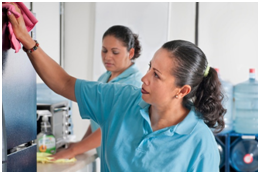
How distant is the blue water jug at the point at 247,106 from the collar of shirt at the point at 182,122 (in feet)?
7.54

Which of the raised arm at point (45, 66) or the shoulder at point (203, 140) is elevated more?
the raised arm at point (45, 66)

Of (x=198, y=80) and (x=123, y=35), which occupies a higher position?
(x=123, y=35)

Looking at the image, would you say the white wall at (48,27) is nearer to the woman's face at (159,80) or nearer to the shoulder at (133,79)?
the shoulder at (133,79)

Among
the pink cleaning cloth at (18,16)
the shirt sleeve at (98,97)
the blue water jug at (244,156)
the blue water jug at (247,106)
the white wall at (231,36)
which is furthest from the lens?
the white wall at (231,36)

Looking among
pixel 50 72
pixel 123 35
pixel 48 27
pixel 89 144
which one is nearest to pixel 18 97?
pixel 50 72

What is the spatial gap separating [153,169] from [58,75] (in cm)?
50

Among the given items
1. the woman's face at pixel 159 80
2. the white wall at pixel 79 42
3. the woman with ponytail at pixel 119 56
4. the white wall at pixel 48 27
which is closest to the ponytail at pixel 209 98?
the woman's face at pixel 159 80

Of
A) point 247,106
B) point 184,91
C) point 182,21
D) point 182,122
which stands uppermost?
point 182,21

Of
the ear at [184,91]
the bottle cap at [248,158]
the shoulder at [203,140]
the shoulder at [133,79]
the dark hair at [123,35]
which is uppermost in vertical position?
the dark hair at [123,35]

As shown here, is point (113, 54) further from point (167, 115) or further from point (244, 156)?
point (244, 156)

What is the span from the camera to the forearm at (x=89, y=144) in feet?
7.09

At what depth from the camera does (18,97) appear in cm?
139

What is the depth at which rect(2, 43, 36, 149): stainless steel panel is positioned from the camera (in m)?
1.30

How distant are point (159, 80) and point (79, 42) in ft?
9.84
